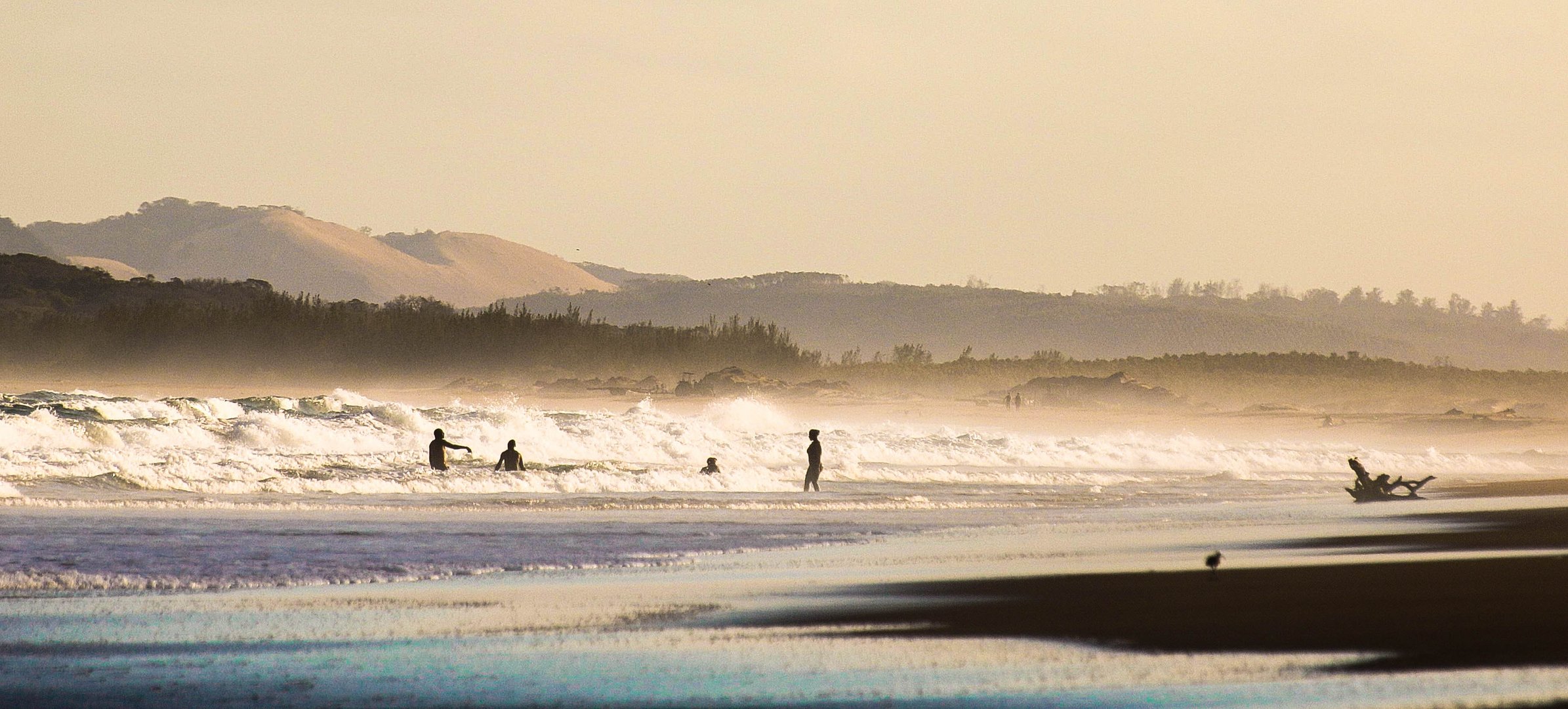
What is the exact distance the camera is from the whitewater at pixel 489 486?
14.9 m

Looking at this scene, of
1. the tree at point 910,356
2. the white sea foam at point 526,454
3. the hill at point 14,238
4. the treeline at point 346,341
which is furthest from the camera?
the hill at point 14,238

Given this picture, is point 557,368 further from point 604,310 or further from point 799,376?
point 604,310

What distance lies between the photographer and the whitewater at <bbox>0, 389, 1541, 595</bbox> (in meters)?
14.9

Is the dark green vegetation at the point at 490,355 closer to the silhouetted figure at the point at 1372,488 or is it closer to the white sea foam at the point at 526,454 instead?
the white sea foam at the point at 526,454

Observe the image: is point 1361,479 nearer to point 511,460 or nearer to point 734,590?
point 511,460

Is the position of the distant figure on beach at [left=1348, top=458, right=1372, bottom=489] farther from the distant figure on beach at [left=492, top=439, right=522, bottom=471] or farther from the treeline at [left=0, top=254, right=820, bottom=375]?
the treeline at [left=0, top=254, right=820, bottom=375]

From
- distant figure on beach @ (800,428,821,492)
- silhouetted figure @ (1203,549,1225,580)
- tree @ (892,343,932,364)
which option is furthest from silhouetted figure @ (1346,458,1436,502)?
tree @ (892,343,932,364)

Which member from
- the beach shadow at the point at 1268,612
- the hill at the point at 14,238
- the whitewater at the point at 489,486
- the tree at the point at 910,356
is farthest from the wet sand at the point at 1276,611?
the hill at the point at 14,238

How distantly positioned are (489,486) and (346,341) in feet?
177

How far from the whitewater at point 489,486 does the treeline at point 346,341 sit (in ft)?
82.4

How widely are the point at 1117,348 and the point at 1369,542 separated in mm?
125279

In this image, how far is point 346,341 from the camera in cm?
7762

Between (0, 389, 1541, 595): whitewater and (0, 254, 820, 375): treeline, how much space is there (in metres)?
25.1

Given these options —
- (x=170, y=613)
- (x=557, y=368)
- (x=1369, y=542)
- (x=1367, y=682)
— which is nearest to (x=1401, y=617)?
Answer: (x=1367, y=682)
